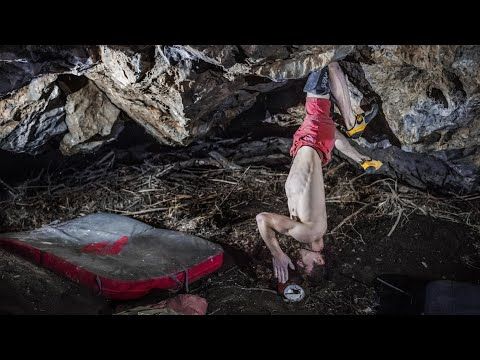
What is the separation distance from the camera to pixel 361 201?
3580 millimetres

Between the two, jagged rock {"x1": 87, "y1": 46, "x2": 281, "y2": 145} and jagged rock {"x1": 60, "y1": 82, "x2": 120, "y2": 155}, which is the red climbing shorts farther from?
jagged rock {"x1": 60, "y1": 82, "x2": 120, "y2": 155}

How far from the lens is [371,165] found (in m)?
3.69

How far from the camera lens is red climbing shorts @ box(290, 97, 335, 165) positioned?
10.1 feet

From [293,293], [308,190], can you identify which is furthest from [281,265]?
[308,190]

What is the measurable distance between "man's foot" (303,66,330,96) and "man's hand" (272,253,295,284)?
1.32 meters

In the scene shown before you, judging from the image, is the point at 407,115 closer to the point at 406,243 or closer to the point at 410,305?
the point at 406,243

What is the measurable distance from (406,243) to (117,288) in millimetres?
2288

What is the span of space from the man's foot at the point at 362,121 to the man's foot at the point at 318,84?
1.49 feet

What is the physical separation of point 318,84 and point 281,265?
1.45m

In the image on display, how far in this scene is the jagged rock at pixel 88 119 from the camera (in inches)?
133

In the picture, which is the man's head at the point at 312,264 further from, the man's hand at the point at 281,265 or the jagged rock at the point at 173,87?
the jagged rock at the point at 173,87

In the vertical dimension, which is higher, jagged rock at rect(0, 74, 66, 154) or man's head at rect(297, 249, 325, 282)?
jagged rock at rect(0, 74, 66, 154)

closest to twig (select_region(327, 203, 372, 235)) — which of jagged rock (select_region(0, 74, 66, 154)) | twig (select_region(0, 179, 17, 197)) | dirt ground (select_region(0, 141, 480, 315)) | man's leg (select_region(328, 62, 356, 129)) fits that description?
dirt ground (select_region(0, 141, 480, 315))

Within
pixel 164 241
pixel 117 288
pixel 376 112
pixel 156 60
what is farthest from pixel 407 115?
pixel 117 288
